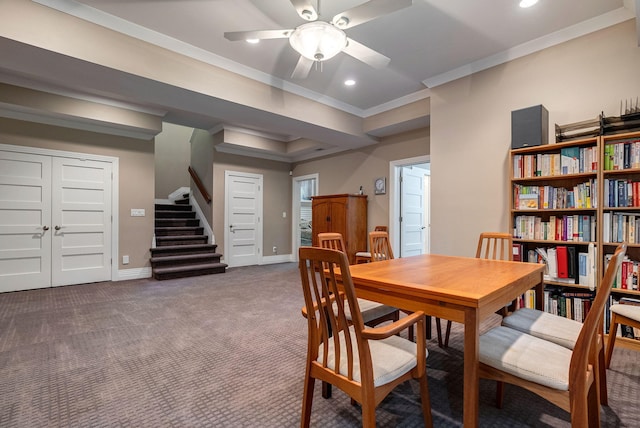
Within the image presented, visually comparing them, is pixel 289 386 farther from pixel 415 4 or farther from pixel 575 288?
pixel 415 4

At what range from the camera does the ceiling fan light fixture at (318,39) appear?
1.99m

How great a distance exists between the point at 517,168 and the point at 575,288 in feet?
4.06

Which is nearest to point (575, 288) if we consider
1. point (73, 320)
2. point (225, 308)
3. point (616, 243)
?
point (616, 243)

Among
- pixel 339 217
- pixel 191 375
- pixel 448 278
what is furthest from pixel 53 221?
pixel 448 278

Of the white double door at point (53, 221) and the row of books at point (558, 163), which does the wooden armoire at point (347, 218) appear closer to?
the row of books at point (558, 163)

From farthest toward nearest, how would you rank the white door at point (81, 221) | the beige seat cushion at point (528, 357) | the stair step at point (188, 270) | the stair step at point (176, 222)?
the stair step at point (176, 222) → the stair step at point (188, 270) → the white door at point (81, 221) → the beige seat cushion at point (528, 357)

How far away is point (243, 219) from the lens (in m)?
6.56

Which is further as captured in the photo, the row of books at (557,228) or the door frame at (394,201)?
the door frame at (394,201)

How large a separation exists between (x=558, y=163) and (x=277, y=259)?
5.65m

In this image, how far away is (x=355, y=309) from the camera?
115 centimetres

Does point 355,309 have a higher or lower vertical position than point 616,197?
lower

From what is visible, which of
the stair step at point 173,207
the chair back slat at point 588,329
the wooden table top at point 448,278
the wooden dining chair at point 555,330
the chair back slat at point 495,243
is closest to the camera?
the chair back slat at point 588,329

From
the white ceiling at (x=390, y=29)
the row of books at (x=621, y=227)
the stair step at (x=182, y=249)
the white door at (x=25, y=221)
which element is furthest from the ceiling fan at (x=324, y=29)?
the stair step at (x=182, y=249)

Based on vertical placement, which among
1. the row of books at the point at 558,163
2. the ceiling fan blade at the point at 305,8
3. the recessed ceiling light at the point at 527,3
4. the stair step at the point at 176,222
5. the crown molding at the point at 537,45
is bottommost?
the stair step at the point at 176,222
